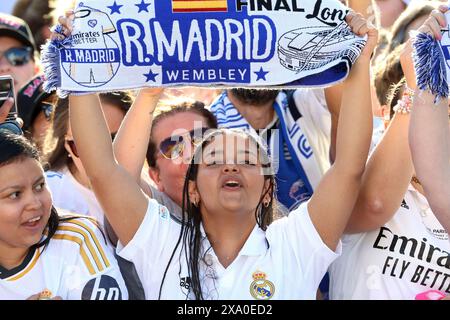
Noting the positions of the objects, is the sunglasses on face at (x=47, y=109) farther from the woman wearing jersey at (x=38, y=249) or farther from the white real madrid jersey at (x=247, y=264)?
the white real madrid jersey at (x=247, y=264)

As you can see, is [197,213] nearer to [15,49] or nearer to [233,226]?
[233,226]

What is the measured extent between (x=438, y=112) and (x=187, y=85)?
2.61ft

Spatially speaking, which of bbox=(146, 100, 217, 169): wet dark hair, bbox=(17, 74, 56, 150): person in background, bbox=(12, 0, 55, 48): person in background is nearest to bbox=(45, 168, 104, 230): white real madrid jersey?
bbox=(146, 100, 217, 169): wet dark hair

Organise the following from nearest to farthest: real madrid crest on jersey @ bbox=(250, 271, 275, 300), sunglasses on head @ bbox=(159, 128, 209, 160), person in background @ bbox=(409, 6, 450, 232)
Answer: person in background @ bbox=(409, 6, 450, 232), real madrid crest on jersey @ bbox=(250, 271, 275, 300), sunglasses on head @ bbox=(159, 128, 209, 160)

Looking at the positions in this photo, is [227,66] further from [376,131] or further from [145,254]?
[376,131]

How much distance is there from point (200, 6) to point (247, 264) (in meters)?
0.83

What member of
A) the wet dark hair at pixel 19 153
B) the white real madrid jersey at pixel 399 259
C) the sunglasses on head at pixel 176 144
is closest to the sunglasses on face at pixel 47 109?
the sunglasses on head at pixel 176 144

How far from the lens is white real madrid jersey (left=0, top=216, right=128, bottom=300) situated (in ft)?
10.00

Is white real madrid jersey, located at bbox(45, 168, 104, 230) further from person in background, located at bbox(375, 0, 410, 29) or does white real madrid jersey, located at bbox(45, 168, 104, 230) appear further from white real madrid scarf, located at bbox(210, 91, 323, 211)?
person in background, located at bbox(375, 0, 410, 29)

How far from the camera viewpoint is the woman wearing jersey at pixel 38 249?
3.05 metres

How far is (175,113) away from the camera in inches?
152

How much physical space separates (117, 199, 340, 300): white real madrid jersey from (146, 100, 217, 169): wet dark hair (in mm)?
747

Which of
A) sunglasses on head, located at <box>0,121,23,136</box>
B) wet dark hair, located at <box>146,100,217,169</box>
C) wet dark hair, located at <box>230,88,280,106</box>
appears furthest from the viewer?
wet dark hair, located at <box>230,88,280,106</box>
